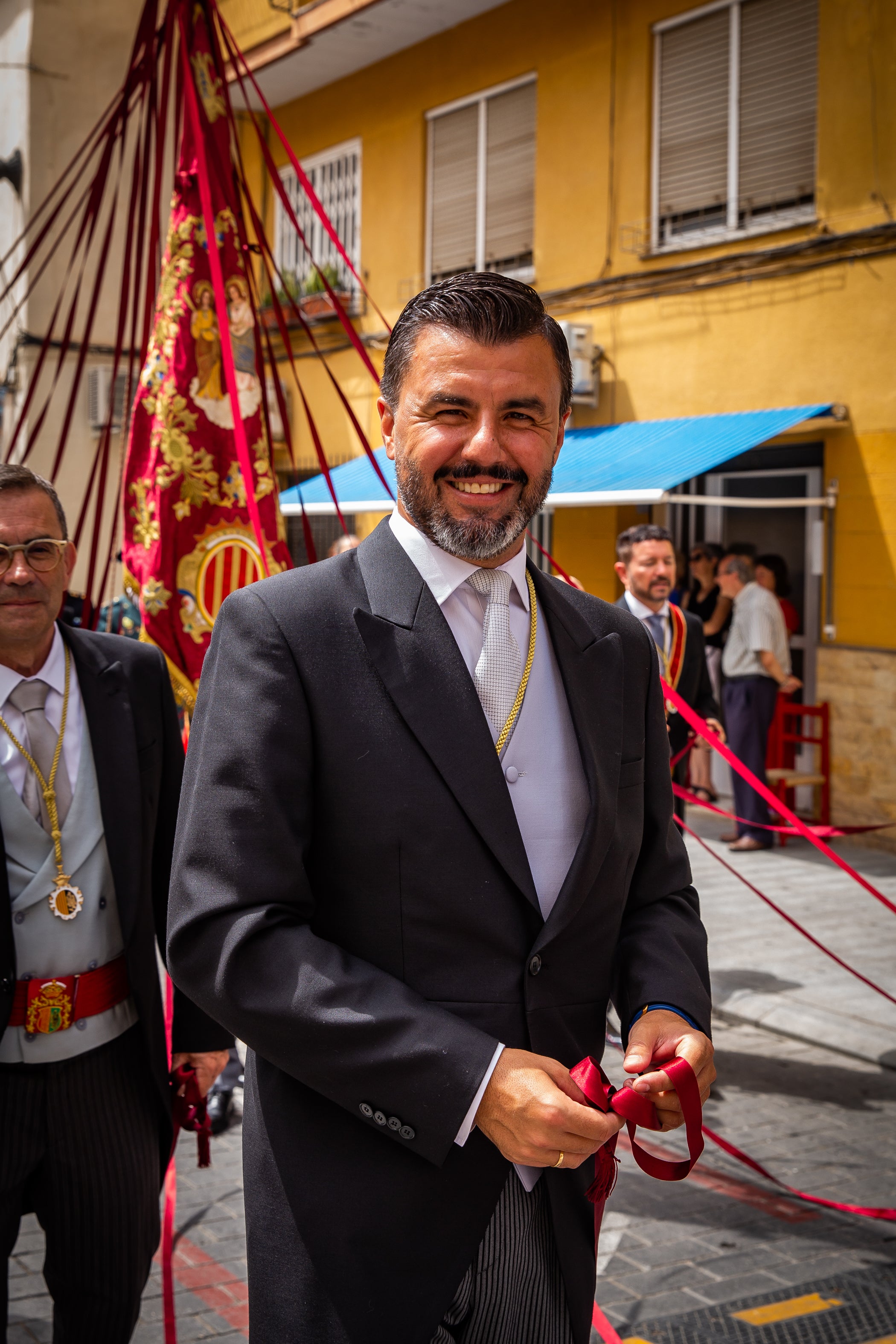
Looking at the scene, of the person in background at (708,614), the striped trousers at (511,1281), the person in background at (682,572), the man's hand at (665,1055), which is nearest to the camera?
the man's hand at (665,1055)

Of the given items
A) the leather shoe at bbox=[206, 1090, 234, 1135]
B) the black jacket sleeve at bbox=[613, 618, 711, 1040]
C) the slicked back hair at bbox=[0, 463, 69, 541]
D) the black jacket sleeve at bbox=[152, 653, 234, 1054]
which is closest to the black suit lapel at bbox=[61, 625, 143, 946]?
Result: the black jacket sleeve at bbox=[152, 653, 234, 1054]

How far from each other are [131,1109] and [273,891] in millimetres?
1271

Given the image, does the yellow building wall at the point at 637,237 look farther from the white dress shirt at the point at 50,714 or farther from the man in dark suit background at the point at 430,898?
the man in dark suit background at the point at 430,898

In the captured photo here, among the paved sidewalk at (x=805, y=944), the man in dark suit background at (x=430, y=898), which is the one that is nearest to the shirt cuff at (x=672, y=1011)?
the man in dark suit background at (x=430, y=898)

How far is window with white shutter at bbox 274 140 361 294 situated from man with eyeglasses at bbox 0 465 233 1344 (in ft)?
42.1

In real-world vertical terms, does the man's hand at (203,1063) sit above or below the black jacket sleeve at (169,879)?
below

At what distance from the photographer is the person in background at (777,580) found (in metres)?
10.7

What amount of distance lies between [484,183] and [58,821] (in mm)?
12094

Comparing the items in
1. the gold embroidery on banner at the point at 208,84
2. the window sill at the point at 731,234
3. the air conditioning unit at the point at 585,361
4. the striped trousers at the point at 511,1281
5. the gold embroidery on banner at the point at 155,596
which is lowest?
the striped trousers at the point at 511,1281

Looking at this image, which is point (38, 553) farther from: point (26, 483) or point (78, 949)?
point (78, 949)

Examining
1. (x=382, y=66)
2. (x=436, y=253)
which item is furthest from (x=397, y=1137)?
(x=382, y=66)

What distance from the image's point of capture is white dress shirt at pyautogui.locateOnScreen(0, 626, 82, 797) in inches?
107

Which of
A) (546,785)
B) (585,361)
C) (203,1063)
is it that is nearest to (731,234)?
(585,361)

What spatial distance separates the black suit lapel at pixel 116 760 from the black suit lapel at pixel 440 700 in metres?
1.09
